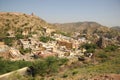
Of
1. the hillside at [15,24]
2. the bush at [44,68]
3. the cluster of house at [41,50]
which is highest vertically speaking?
the hillside at [15,24]

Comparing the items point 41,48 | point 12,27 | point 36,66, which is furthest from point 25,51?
point 12,27

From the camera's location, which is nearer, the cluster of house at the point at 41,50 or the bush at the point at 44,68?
the bush at the point at 44,68

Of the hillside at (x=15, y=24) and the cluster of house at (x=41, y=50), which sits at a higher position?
the hillside at (x=15, y=24)

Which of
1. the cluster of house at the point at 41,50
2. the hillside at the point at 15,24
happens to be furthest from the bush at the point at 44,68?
the hillside at the point at 15,24

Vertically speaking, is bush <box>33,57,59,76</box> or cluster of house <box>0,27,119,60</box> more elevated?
bush <box>33,57,59,76</box>

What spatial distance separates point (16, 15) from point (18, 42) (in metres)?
35.7

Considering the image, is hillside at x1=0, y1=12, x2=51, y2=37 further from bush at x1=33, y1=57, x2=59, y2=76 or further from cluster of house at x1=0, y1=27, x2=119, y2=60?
bush at x1=33, y1=57, x2=59, y2=76

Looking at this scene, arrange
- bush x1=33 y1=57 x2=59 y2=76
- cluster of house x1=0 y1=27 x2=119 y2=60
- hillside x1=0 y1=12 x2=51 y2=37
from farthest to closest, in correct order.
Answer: hillside x1=0 y1=12 x2=51 y2=37, cluster of house x1=0 y1=27 x2=119 y2=60, bush x1=33 y1=57 x2=59 y2=76

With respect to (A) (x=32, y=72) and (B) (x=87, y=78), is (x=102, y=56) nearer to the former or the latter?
(A) (x=32, y=72)

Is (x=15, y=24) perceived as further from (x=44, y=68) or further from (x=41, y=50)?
(x=44, y=68)

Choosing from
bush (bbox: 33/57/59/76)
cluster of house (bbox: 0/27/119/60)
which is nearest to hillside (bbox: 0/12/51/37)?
cluster of house (bbox: 0/27/119/60)

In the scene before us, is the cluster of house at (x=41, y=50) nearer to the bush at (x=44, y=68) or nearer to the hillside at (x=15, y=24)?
the bush at (x=44, y=68)

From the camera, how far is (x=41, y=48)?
52.6 metres

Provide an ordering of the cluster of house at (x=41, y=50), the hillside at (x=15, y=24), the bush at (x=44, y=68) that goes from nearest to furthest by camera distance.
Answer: the bush at (x=44, y=68) < the cluster of house at (x=41, y=50) < the hillside at (x=15, y=24)
